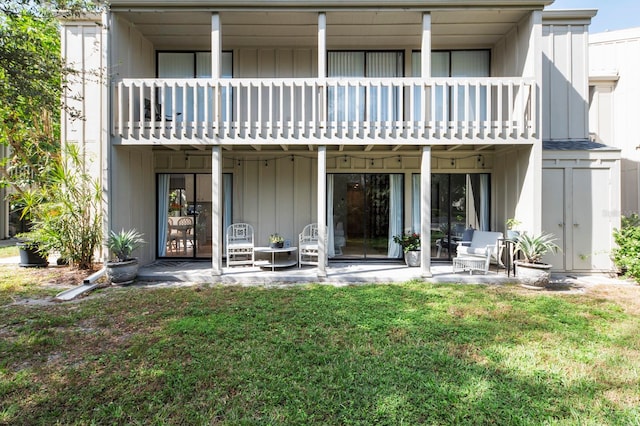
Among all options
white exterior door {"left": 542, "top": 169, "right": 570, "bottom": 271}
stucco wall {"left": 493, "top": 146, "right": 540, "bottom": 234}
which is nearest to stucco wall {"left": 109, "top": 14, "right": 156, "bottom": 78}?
stucco wall {"left": 493, "top": 146, "right": 540, "bottom": 234}

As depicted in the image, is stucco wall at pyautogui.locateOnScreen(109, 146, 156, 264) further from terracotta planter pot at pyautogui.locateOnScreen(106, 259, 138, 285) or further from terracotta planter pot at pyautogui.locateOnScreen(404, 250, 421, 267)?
terracotta planter pot at pyautogui.locateOnScreen(404, 250, 421, 267)

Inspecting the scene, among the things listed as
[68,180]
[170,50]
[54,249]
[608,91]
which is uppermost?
[170,50]

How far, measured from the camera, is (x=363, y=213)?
873 centimetres

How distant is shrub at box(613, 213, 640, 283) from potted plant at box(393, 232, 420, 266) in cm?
393

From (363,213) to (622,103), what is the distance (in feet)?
26.0

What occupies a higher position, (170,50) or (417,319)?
(170,50)

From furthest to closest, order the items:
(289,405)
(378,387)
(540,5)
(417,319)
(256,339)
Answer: (540,5), (417,319), (256,339), (378,387), (289,405)

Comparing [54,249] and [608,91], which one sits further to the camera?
[608,91]

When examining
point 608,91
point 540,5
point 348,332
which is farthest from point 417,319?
point 608,91

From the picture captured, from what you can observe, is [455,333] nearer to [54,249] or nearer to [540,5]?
[540,5]

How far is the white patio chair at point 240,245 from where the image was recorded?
752cm

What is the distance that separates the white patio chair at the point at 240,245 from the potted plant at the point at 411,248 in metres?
3.58

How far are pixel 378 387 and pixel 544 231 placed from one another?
20.0 ft

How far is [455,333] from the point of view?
163 inches
